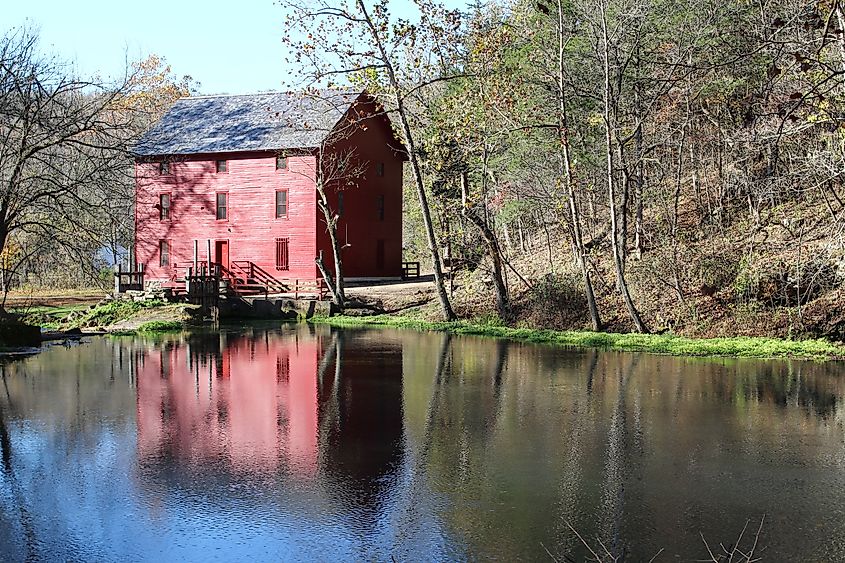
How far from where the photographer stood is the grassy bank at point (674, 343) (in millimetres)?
19750

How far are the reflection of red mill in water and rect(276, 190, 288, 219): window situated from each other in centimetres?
1832

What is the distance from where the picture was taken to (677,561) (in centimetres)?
672

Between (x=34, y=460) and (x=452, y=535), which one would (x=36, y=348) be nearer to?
(x=34, y=460)

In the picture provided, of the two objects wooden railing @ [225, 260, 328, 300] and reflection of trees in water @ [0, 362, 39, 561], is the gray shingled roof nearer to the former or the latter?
wooden railing @ [225, 260, 328, 300]

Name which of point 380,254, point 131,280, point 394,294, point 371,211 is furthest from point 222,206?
point 394,294

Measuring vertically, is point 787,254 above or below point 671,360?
above

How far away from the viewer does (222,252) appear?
136 ft

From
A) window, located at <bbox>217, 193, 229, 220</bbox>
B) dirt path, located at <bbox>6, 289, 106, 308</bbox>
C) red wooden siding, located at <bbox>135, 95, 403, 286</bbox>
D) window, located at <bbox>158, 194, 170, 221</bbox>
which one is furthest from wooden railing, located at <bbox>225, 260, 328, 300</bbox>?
dirt path, located at <bbox>6, 289, 106, 308</bbox>

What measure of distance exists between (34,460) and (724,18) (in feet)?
74.8

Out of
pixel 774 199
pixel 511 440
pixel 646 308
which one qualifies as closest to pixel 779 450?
pixel 511 440

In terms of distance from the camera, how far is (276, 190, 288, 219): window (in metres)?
40.3

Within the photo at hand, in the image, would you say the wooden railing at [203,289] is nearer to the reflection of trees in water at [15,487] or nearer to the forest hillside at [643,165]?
the forest hillside at [643,165]

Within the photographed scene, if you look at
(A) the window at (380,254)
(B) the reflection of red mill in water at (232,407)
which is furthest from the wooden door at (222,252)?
(B) the reflection of red mill in water at (232,407)

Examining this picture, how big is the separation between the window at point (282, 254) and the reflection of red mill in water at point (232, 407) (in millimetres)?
17459
